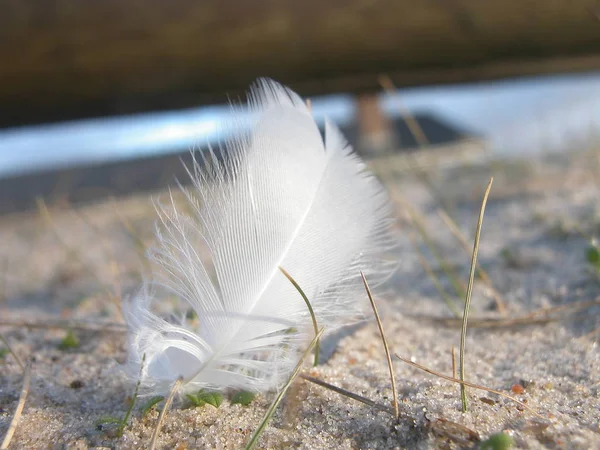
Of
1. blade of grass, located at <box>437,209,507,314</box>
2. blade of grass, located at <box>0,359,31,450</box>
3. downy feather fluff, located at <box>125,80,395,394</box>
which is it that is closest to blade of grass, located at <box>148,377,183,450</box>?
downy feather fluff, located at <box>125,80,395,394</box>

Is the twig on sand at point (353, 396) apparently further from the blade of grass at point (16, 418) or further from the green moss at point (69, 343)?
the green moss at point (69, 343)

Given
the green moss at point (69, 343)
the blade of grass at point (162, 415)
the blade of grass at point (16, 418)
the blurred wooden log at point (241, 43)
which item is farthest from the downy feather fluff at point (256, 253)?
the blurred wooden log at point (241, 43)

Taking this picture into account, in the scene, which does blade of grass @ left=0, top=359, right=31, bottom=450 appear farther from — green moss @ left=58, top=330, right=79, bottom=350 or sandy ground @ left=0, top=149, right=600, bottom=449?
green moss @ left=58, top=330, right=79, bottom=350

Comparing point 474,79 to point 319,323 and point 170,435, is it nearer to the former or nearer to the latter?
point 319,323

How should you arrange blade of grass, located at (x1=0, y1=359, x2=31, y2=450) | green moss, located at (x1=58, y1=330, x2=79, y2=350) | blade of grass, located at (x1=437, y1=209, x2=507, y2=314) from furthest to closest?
blade of grass, located at (x1=437, y1=209, x2=507, y2=314) → green moss, located at (x1=58, y1=330, x2=79, y2=350) → blade of grass, located at (x1=0, y1=359, x2=31, y2=450)

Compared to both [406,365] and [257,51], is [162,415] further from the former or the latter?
[257,51]

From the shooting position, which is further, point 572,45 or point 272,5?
point 572,45

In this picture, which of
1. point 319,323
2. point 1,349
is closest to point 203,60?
point 1,349
